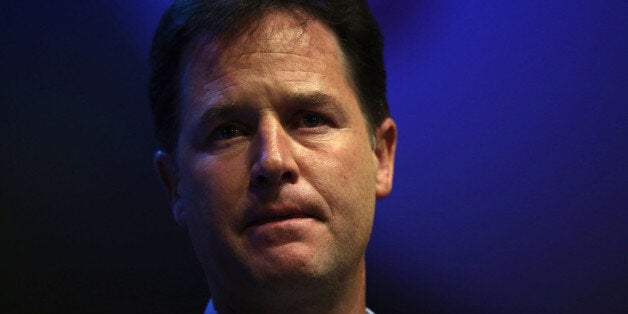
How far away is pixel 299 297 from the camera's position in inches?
41.2

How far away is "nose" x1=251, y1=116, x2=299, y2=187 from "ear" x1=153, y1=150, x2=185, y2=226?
248 mm

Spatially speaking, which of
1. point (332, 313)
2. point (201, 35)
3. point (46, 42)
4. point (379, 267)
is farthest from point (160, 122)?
point (379, 267)

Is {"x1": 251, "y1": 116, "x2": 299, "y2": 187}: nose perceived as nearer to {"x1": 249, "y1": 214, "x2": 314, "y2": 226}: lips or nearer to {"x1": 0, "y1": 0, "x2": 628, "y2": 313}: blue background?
{"x1": 249, "y1": 214, "x2": 314, "y2": 226}: lips

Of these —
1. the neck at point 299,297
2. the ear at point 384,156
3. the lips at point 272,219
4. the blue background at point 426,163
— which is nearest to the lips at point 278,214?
the lips at point 272,219

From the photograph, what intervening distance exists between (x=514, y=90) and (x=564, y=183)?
0.81 ft

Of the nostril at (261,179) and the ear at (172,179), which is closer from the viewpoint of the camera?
the nostril at (261,179)

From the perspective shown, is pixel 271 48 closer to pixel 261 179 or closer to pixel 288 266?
pixel 261 179

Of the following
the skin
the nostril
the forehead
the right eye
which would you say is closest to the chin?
the skin

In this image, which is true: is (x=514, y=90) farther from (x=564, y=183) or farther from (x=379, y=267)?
(x=379, y=267)

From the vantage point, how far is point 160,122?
1256 millimetres

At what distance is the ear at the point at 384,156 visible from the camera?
4.07ft

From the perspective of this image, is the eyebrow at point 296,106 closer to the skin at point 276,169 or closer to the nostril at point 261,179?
the skin at point 276,169

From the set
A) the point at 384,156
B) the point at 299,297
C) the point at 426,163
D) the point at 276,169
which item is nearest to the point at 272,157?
the point at 276,169

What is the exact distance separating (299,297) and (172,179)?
39cm
